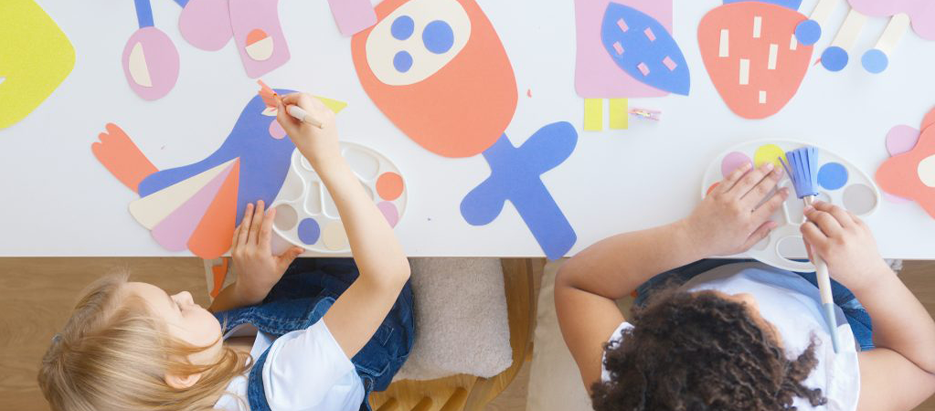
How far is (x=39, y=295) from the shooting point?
1.48 meters

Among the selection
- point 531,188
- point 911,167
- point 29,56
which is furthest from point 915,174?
point 29,56

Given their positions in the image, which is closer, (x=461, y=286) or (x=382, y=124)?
(x=382, y=124)

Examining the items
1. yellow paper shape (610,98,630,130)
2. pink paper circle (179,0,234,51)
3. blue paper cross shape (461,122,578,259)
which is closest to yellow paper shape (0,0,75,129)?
pink paper circle (179,0,234,51)

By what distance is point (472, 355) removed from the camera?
0.92 m

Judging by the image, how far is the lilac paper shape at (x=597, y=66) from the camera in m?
0.73

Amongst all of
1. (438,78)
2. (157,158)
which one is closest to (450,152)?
(438,78)

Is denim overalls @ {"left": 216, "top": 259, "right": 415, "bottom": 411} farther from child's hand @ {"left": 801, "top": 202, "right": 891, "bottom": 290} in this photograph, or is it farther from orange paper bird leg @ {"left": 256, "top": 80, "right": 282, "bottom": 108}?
child's hand @ {"left": 801, "top": 202, "right": 891, "bottom": 290}

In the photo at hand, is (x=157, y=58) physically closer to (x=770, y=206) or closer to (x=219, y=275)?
(x=219, y=275)

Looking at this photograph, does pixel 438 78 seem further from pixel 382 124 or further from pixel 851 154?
pixel 851 154

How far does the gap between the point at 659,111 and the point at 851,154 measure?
182mm

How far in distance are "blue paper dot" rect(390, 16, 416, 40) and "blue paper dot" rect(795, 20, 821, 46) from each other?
36 cm

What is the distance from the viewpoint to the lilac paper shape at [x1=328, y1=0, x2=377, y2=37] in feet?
2.51

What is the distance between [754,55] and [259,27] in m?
0.49

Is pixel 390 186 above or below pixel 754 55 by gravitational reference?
below
